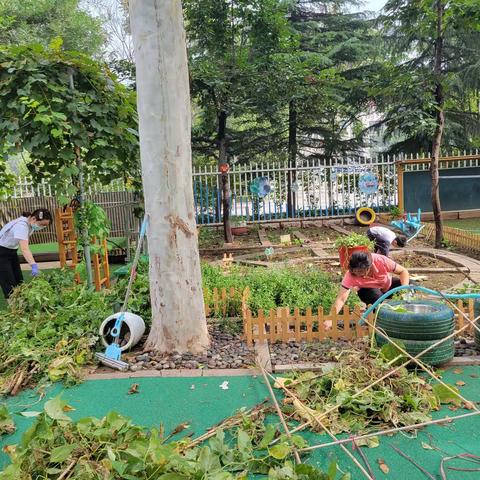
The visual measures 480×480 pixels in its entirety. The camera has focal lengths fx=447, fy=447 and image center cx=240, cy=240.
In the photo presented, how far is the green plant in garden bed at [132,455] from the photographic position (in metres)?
2.40

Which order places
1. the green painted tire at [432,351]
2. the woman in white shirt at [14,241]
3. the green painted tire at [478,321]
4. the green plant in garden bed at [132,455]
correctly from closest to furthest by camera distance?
1. the green plant in garden bed at [132,455]
2. the green painted tire at [432,351]
3. the green painted tire at [478,321]
4. the woman in white shirt at [14,241]

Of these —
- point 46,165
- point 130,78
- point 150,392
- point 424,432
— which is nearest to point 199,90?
point 130,78

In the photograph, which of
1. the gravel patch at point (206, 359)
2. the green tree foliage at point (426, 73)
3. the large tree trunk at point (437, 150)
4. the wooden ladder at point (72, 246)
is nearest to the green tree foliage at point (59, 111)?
the wooden ladder at point (72, 246)

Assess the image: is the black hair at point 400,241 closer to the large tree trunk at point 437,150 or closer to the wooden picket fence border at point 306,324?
the large tree trunk at point 437,150

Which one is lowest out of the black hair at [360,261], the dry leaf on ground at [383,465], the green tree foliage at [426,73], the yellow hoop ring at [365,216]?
the dry leaf on ground at [383,465]

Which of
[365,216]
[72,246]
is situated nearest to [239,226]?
[365,216]

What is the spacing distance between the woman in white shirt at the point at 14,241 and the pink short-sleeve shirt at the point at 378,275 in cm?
445

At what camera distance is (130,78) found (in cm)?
1341

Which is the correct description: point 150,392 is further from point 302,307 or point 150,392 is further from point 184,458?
point 302,307

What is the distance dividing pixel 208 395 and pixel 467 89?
1815cm

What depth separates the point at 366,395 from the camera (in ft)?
10.8

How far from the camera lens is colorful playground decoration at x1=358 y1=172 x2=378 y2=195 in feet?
51.4

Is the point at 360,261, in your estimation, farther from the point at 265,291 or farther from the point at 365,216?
the point at 365,216

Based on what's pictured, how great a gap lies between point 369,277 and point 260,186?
10.6m
